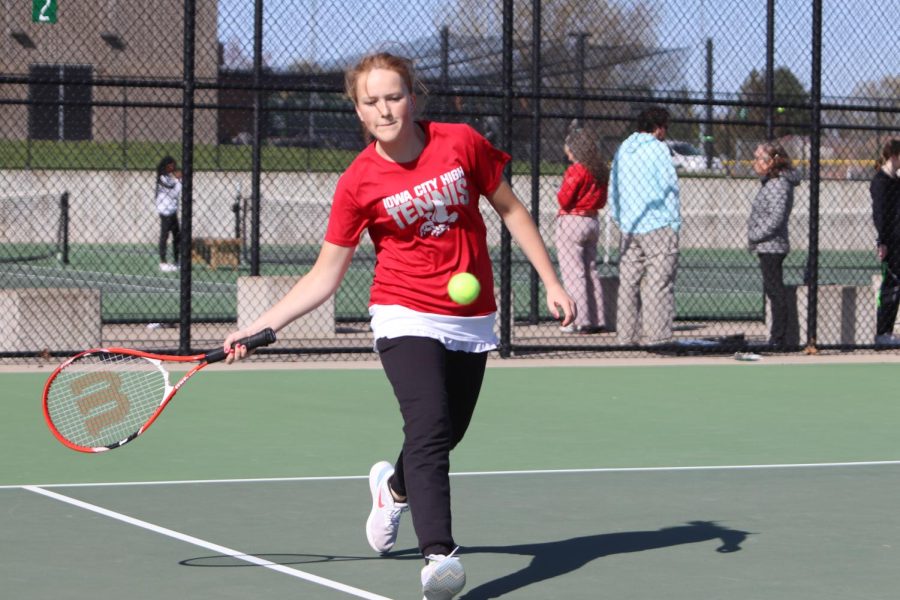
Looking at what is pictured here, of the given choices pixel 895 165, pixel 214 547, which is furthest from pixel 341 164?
pixel 214 547

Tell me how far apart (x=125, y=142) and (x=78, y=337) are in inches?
642

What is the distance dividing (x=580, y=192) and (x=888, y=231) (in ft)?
8.52

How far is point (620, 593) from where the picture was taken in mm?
5703

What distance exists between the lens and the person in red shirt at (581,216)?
14.2 m

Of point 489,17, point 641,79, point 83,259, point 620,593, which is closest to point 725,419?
point 620,593

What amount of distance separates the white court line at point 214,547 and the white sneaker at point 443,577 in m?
0.31

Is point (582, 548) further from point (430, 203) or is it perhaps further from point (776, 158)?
point (776, 158)

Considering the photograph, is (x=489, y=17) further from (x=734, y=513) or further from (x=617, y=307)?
(x=734, y=513)

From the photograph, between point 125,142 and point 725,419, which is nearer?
point 725,419

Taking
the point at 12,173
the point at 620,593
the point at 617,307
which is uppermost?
the point at 12,173

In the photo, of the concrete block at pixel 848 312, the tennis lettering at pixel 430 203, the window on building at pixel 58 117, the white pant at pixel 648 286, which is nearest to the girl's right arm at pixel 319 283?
the tennis lettering at pixel 430 203

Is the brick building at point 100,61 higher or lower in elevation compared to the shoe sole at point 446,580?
higher

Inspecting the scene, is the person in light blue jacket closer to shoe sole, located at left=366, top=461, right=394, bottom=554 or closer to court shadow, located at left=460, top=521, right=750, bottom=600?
court shadow, located at left=460, top=521, right=750, bottom=600

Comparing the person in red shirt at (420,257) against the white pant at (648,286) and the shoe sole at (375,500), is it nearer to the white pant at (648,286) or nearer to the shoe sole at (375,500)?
the shoe sole at (375,500)
